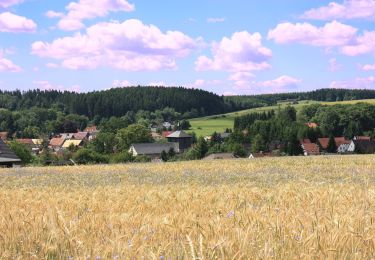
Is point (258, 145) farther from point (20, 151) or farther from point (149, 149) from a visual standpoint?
point (20, 151)

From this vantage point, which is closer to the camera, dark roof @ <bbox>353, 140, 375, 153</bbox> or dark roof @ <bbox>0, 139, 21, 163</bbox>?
dark roof @ <bbox>0, 139, 21, 163</bbox>

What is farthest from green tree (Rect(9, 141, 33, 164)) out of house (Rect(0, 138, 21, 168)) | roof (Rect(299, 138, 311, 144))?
roof (Rect(299, 138, 311, 144))

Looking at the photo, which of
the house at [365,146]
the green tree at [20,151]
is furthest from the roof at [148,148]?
the house at [365,146]

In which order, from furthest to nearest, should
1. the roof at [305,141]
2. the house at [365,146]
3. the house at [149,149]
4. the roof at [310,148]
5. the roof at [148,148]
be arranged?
the roof at [148,148], the house at [149,149], the roof at [305,141], the roof at [310,148], the house at [365,146]

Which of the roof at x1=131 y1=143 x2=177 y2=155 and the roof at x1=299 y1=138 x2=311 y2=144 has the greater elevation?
the roof at x1=299 y1=138 x2=311 y2=144

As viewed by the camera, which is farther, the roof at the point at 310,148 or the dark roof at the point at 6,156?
the roof at the point at 310,148

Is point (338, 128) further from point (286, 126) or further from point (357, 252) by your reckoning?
point (357, 252)

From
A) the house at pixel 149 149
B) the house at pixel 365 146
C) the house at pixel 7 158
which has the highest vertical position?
the house at pixel 7 158

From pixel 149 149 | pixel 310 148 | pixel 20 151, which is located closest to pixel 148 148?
pixel 149 149

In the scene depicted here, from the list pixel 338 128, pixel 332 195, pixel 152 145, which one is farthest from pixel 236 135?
pixel 332 195

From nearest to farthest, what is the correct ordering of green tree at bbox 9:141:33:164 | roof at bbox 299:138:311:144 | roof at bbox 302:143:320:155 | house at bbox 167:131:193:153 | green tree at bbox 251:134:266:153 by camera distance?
1. green tree at bbox 9:141:33:164
2. roof at bbox 302:143:320:155
3. green tree at bbox 251:134:266:153
4. roof at bbox 299:138:311:144
5. house at bbox 167:131:193:153

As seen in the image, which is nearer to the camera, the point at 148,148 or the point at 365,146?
the point at 365,146

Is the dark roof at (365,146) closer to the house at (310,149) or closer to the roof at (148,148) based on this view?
the house at (310,149)

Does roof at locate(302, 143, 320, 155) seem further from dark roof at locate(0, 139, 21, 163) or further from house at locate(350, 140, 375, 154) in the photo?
dark roof at locate(0, 139, 21, 163)
